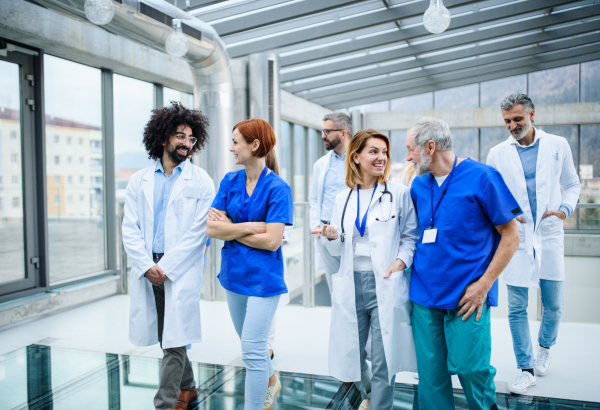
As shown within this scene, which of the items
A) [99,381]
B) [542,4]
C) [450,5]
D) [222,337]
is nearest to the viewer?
[99,381]

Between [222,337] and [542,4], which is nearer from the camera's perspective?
[222,337]

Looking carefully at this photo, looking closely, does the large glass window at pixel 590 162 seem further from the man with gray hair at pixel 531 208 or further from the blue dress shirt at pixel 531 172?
the blue dress shirt at pixel 531 172

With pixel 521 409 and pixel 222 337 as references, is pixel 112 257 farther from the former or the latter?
pixel 521 409

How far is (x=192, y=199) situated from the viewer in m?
2.67

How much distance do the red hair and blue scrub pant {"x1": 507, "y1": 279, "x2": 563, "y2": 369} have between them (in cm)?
180

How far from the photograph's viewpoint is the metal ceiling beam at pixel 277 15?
6.19m

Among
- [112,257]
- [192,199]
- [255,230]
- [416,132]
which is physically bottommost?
[112,257]

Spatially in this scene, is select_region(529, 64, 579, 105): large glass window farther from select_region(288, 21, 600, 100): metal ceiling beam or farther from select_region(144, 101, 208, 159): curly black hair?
select_region(144, 101, 208, 159): curly black hair

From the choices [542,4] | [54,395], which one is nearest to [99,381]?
[54,395]

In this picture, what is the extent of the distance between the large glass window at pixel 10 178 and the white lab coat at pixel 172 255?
2866 mm

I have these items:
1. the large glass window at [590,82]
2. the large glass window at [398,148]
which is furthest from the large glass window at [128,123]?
the large glass window at [590,82]

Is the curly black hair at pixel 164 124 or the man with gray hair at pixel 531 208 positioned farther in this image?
the man with gray hair at pixel 531 208

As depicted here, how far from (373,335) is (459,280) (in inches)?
21.2

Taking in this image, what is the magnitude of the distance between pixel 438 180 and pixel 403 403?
1451mm
